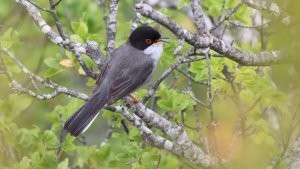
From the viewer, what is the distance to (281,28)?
3.29m

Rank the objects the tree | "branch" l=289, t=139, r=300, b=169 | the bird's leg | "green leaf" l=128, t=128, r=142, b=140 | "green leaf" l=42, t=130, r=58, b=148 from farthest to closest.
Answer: "green leaf" l=42, t=130, r=58, b=148, "green leaf" l=128, t=128, r=142, b=140, the bird's leg, the tree, "branch" l=289, t=139, r=300, b=169

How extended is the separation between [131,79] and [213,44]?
2.26 meters

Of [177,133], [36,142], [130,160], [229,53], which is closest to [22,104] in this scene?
[36,142]

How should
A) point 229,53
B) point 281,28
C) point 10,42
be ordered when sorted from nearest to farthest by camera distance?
point 281,28 < point 229,53 < point 10,42

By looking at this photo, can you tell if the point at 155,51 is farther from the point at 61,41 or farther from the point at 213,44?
the point at 213,44

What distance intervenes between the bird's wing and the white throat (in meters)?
0.10

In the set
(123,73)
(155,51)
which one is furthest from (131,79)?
(155,51)

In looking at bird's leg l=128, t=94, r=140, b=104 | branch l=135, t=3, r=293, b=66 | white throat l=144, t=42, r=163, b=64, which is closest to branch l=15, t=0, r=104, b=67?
bird's leg l=128, t=94, r=140, b=104

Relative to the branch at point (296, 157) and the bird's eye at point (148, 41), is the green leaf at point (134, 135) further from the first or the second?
the branch at point (296, 157)

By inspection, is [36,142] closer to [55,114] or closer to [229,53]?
[55,114]

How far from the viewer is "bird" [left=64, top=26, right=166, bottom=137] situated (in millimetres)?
6328

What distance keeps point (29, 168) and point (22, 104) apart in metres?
0.78

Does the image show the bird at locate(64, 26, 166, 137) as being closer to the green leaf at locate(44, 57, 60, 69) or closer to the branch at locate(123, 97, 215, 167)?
the green leaf at locate(44, 57, 60, 69)

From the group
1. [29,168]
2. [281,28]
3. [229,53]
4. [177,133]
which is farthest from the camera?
[29,168]
